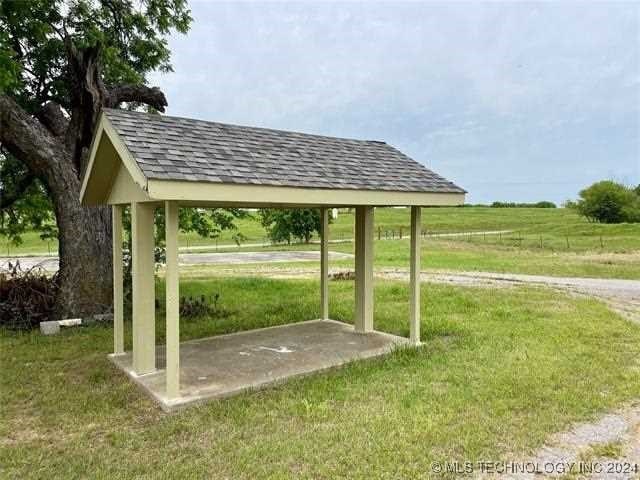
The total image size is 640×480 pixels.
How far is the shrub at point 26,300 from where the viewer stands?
799 centimetres

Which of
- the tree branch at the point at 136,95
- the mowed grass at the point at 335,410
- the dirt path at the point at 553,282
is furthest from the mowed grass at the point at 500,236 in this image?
the mowed grass at the point at 335,410

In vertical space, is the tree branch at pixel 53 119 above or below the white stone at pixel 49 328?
above

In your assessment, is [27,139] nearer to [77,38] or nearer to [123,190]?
[77,38]

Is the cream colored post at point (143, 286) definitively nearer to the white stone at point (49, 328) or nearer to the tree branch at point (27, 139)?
the white stone at point (49, 328)

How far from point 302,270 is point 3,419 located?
13016 millimetres

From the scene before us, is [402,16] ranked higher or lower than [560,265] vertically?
higher

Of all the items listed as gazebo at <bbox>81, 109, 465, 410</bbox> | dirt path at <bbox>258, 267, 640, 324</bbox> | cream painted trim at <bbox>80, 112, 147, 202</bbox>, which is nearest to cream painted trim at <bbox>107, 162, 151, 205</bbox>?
gazebo at <bbox>81, 109, 465, 410</bbox>

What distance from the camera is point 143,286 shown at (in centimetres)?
526

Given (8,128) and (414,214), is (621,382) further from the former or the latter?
(8,128)

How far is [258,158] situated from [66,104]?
6.77 metres

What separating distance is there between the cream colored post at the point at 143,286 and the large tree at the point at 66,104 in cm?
329

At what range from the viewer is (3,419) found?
421cm

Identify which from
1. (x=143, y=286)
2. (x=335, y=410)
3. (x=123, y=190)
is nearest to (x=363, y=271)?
(x=335, y=410)

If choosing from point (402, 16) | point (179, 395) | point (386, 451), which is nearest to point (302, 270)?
point (402, 16)
